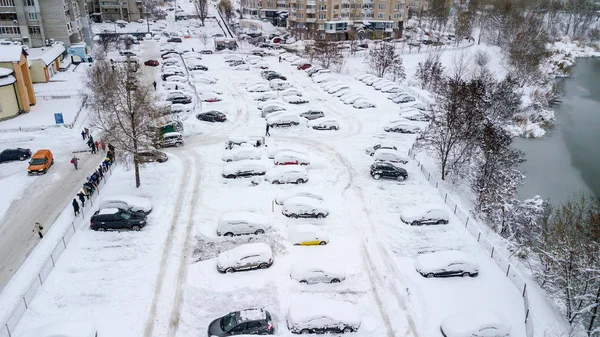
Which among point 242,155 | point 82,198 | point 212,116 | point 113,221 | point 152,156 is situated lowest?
point 113,221

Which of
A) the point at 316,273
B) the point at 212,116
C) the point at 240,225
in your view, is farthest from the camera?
the point at 212,116

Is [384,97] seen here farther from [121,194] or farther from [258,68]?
[121,194]

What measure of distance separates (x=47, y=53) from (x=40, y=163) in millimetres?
32481

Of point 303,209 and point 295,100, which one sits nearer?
point 303,209

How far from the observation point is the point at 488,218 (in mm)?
29516

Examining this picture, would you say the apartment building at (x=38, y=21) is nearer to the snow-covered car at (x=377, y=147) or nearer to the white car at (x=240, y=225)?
the snow-covered car at (x=377, y=147)

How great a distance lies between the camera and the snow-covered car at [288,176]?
3056 centimetres

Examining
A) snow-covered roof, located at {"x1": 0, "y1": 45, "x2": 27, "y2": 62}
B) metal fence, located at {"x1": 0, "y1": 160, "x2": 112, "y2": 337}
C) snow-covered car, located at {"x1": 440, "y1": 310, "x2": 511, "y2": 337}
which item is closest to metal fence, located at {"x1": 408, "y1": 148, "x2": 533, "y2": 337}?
snow-covered car, located at {"x1": 440, "y1": 310, "x2": 511, "y2": 337}

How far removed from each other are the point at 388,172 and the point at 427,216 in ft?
20.7

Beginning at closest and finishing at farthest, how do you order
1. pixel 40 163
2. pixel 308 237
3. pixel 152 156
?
pixel 308 237, pixel 40 163, pixel 152 156

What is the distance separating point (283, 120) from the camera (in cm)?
4175

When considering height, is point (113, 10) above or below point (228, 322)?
above

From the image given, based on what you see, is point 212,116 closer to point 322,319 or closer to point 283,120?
point 283,120

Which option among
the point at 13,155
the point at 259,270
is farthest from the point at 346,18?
the point at 259,270
